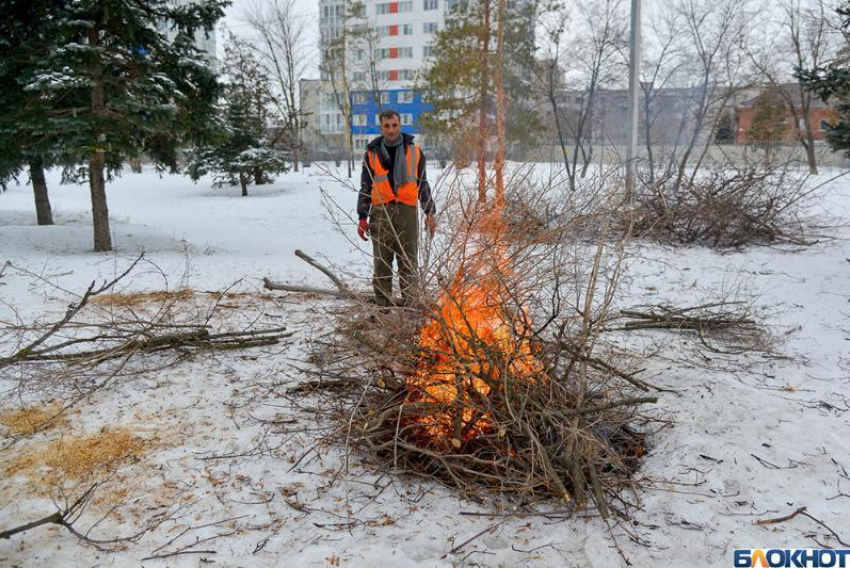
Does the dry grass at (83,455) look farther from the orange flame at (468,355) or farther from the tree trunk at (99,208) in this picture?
the tree trunk at (99,208)

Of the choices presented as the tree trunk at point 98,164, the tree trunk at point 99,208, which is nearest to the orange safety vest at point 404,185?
the tree trunk at point 98,164

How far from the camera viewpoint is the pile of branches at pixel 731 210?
363 inches

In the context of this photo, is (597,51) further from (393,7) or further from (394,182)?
(393,7)

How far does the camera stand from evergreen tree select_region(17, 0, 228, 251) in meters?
8.25

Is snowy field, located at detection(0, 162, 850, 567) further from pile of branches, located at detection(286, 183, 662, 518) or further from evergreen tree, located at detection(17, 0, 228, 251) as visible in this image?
evergreen tree, located at detection(17, 0, 228, 251)

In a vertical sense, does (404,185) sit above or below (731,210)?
above

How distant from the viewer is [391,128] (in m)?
4.81

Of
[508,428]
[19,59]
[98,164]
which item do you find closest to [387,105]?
[98,164]

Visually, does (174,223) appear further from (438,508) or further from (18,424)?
(438,508)

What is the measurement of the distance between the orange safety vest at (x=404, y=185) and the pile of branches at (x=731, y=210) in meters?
5.28

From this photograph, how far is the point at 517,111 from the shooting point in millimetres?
18031

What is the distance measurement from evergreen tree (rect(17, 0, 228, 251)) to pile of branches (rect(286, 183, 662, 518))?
7.18 meters

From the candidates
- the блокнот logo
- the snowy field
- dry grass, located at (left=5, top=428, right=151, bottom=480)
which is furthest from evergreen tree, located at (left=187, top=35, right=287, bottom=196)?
the блокнот logo

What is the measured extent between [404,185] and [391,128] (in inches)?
19.6
